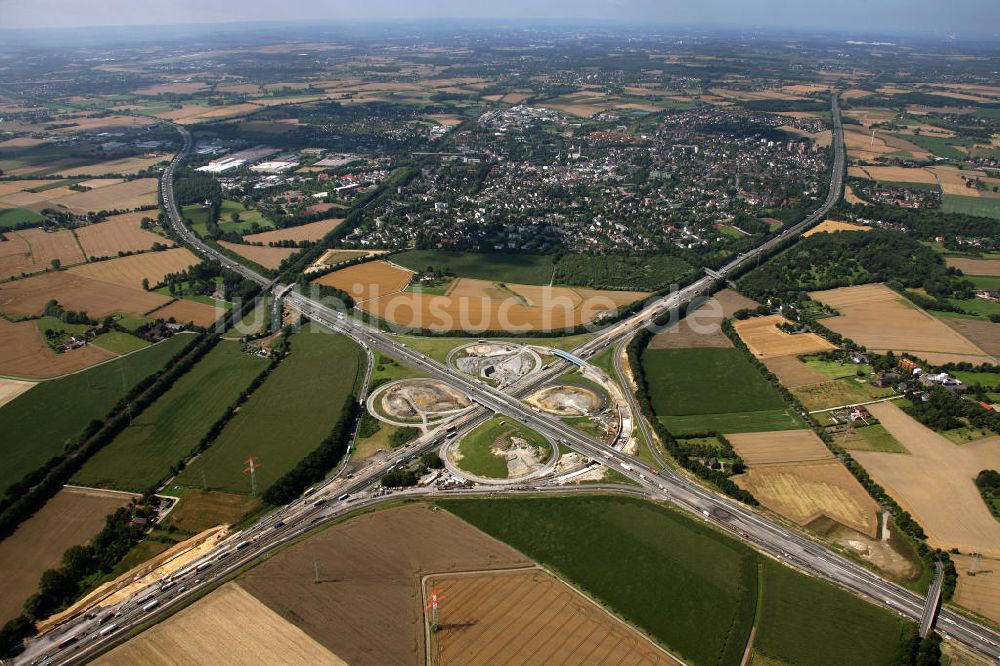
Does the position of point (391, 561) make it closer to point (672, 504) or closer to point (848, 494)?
point (672, 504)

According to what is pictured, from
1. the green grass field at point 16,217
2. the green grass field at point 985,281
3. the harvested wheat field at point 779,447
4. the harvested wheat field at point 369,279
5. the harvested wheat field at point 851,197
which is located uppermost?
the harvested wheat field at point 851,197

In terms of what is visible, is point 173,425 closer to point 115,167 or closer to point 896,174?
point 115,167

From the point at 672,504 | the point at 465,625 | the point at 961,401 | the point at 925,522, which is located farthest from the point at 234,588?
the point at 961,401

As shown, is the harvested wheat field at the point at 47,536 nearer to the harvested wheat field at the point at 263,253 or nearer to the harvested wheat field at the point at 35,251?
the harvested wheat field at the point at 263,253

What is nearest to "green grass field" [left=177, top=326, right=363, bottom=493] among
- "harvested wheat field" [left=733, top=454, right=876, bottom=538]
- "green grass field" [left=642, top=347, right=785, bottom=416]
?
"green grass field" [left=642, top=347, right=785, bottom=416]

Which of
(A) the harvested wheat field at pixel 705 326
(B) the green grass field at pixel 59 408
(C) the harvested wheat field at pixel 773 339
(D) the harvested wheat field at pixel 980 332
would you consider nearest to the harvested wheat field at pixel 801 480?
(C) the harvested wheat field at pixel 773 339
